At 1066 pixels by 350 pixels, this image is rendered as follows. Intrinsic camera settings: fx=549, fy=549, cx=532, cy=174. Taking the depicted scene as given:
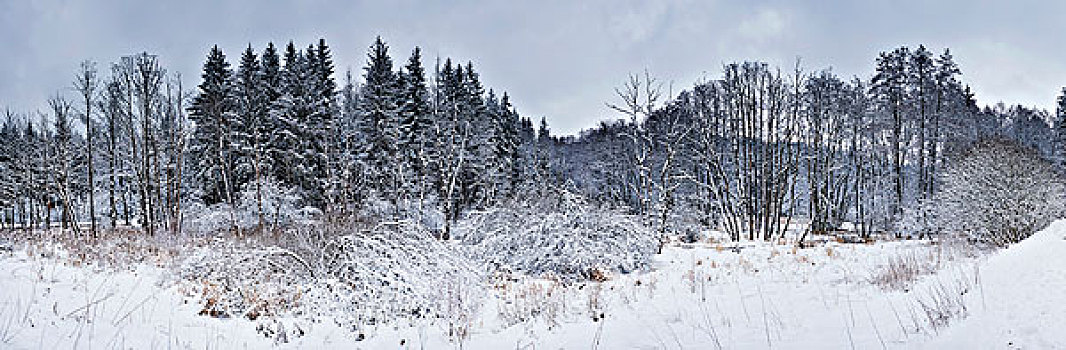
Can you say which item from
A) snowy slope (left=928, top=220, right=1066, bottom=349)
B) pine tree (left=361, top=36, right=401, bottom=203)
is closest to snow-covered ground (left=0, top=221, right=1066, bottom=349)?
snowy slope (left=928, top=220, right=1066, bottom=349)

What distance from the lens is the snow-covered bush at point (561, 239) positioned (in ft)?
37.1

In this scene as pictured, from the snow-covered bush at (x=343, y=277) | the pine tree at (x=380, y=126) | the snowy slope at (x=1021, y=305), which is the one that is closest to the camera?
the snowy slope at (x=1021, y=305)

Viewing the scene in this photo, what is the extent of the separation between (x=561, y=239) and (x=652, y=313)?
13.6 ft

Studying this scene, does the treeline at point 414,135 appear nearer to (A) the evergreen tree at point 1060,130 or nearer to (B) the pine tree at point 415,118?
(B) the pine tree at point 415,118

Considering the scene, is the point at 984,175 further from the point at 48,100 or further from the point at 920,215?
the point at 48,100

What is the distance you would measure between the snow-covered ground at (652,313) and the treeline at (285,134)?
1246cm

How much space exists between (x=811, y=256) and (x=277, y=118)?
866 inches

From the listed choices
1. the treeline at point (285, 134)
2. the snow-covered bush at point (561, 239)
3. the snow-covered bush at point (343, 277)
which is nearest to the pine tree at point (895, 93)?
the treeline at point (285, 134)

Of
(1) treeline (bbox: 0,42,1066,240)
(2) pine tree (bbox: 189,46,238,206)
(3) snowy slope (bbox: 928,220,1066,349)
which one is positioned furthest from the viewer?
(2) pine tree (bbox: 189,46,238,206)

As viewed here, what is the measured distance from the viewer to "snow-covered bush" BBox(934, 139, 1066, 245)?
12.2 meters

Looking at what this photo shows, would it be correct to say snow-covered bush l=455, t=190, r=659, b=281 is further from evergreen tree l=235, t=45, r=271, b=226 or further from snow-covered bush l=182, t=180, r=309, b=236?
evergreen tree l=235, t=45, r=271, b=226

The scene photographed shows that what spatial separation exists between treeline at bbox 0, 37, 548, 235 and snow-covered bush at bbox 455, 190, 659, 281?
846cm

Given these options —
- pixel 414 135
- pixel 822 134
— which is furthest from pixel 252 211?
pixel 822 134

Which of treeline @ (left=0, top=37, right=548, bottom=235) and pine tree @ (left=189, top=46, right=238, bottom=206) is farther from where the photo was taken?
pine tree @ (left=189, top=46, right=238, bottom=206)
